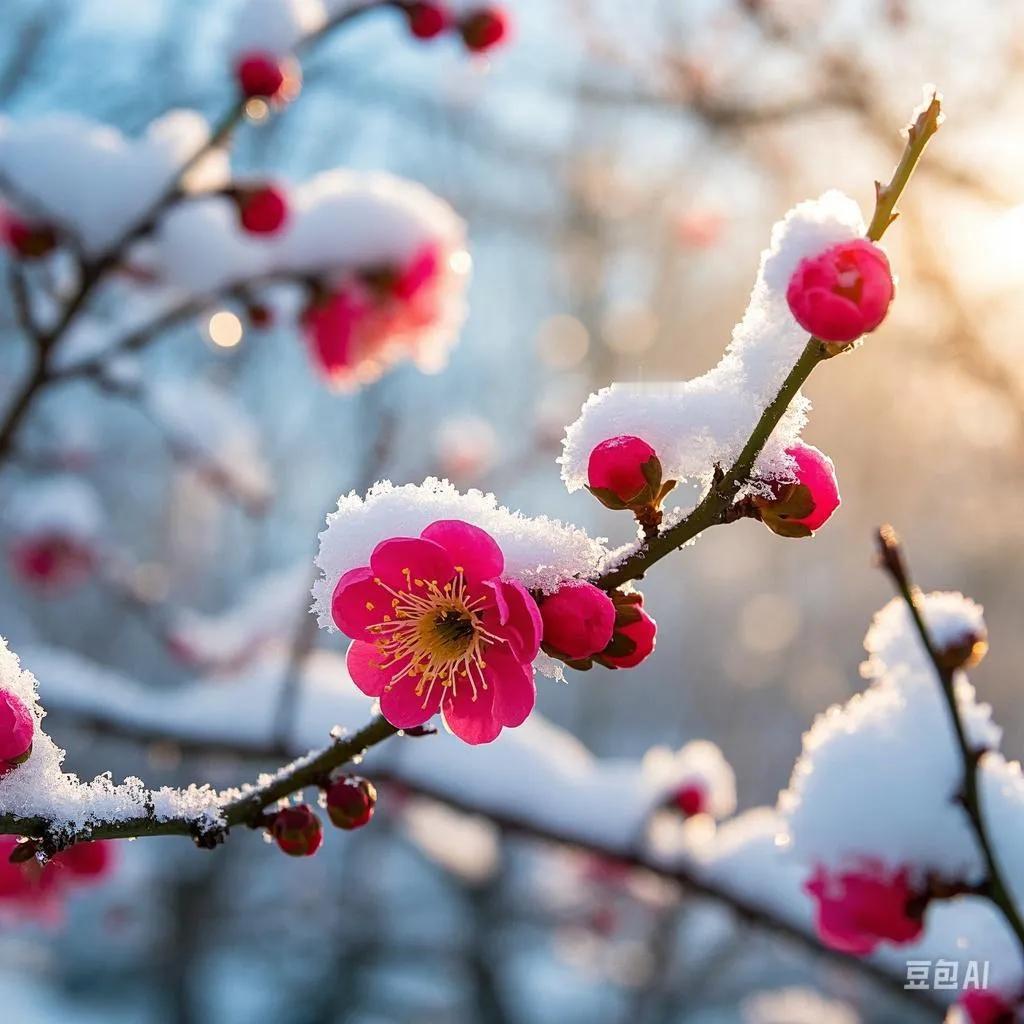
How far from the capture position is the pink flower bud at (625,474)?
2.15 ft

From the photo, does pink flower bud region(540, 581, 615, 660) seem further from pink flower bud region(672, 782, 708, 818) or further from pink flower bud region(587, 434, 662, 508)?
pink flower bud region(672, 782, 708, 818)

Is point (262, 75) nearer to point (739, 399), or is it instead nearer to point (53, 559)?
point (739, 399)

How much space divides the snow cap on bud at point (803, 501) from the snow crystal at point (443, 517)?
0.39 ft

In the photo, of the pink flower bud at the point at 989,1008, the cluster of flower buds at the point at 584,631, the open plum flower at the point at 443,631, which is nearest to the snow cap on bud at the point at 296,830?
the open plum flower at the point at 443,631

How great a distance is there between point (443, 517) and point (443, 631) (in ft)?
0.43

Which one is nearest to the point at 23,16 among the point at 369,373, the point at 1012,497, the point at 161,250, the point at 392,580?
the point at 161,250

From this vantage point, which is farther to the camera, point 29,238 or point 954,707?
point 29,238

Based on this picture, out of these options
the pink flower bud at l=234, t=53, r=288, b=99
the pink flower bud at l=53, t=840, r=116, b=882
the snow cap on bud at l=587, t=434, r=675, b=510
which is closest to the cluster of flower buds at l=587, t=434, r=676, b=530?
the snow cap on bud at l=587, t=434, r=675, b=510

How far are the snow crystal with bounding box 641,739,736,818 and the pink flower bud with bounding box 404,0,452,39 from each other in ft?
4.80

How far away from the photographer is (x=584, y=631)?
1.97ft

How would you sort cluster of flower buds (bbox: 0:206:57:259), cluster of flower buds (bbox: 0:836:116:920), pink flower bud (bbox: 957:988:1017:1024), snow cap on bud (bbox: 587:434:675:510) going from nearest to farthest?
1. snow cap on bud (bbox: 587:434:675:510)
2. pink flower bud (bbox: 957:988:1017:1024)
3. cluster of flower buds (bbox: 0:836:116:920)
4. cluster of flower buds (bbox: 0:206:57:259)

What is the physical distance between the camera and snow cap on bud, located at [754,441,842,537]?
0.63m

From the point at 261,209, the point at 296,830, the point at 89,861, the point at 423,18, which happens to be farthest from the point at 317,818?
the point at 423,18

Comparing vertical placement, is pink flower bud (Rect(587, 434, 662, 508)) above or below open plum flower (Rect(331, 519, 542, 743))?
above
